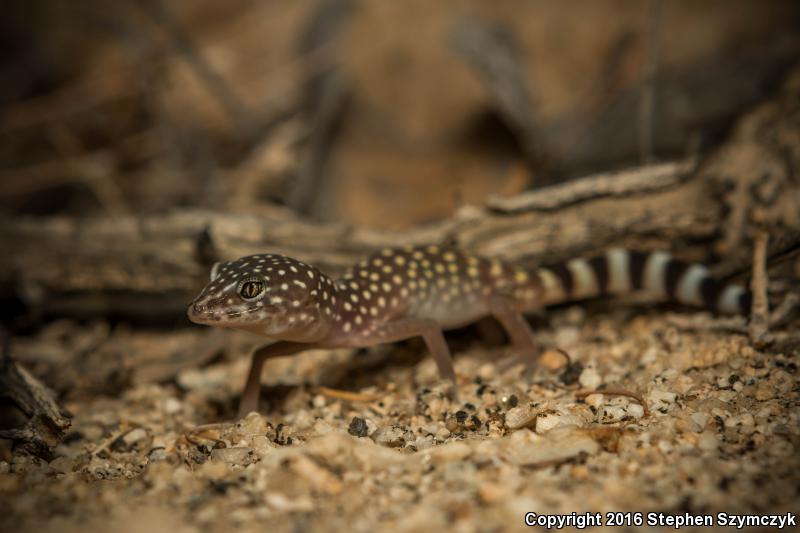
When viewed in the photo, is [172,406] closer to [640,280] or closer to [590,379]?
[590,379]

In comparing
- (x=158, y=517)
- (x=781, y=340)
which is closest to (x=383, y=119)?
(x=781, y=340)

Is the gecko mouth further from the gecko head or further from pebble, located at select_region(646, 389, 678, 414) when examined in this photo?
pebble, located at select_region(646, 389, 678, 414)

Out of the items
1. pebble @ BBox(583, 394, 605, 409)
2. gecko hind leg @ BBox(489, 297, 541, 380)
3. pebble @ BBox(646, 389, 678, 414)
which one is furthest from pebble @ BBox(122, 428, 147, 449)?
pebble @ BBox(646, 389, 678, 414)

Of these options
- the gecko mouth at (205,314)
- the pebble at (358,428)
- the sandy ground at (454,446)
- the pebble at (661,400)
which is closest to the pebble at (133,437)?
the sandy ground at (454,446)

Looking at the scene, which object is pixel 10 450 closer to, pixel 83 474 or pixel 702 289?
pixel 83 474

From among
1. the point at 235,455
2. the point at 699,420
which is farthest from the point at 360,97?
the point at 699,420

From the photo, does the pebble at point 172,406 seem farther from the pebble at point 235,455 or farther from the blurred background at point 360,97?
the blurred background at point 360,97
